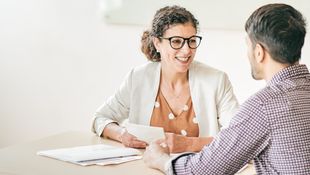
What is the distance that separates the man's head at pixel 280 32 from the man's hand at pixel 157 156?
511mm

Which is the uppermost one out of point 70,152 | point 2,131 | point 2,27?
point 2,27

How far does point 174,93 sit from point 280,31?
1027mm

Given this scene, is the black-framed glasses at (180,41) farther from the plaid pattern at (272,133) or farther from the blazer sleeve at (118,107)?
the plaid pattern at (272,133)

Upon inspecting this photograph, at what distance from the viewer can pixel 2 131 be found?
3980mm

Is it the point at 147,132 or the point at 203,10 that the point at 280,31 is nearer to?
the point at 147,132

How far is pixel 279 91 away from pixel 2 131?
296 cm

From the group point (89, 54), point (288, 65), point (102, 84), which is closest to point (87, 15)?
point (89, 54)

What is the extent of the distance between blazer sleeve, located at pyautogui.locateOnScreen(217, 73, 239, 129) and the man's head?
0.85 metres

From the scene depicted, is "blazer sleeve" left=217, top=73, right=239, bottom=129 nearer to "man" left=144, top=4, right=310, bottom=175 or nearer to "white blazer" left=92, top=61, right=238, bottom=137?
"white blazer" left=92, top=61, right=238, bottom=137

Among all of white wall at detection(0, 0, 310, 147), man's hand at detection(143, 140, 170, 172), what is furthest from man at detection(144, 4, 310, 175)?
white wall at detection(0, 0, 310, 147)

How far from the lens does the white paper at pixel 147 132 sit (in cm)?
214

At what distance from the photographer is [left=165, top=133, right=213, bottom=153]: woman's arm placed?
206 cm

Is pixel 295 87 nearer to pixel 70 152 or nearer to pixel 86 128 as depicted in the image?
pixel 70 152

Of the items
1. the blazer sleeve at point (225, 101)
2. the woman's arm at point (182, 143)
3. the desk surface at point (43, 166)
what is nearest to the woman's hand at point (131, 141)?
the woman's arm at point (182, 143)
